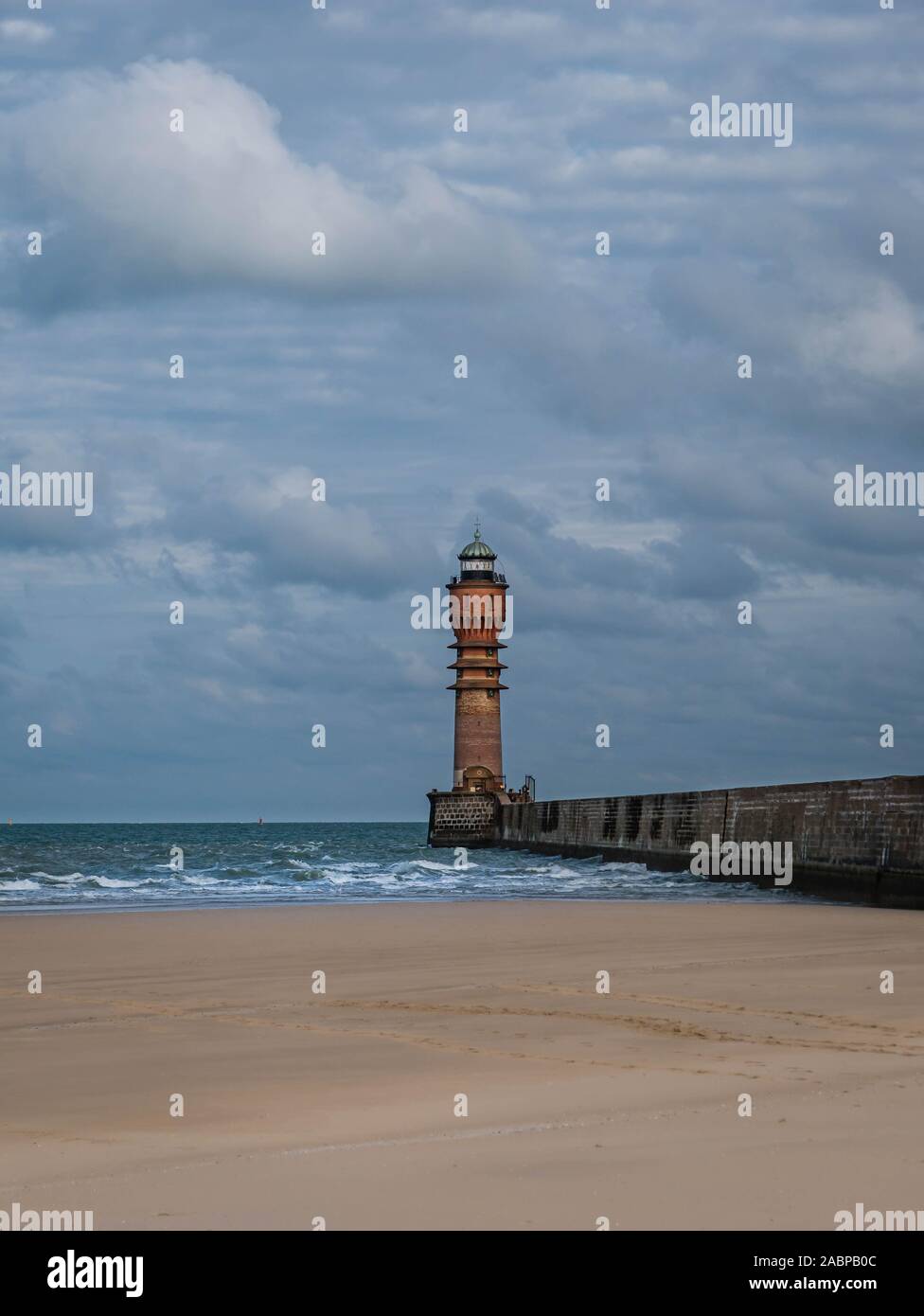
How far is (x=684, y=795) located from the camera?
1613 inches

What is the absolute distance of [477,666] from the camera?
200 ft

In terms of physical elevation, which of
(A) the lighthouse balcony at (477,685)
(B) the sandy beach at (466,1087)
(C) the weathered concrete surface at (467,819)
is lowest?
(C) the weathered concrete surface at (467,819)

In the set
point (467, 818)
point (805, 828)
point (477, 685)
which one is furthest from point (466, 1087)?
point (467, 818)

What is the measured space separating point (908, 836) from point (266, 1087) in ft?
60.3

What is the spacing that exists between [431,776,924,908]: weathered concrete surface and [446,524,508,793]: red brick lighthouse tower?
7623 mm

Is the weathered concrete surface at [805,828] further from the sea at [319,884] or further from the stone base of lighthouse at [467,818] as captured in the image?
the stone base of lighthouse at [467,818]

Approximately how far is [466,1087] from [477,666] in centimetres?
5402

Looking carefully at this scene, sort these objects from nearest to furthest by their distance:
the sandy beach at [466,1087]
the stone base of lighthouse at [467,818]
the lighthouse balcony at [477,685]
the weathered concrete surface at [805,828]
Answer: the sandy beach at [466,1087]
the weathered concrete surface at [805,828]
the lighthouse balcony at [477,685]
the stone base of lighthouse at [467,818]

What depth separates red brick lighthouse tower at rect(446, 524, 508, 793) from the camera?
6100 cm

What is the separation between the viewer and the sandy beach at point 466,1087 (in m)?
4.82

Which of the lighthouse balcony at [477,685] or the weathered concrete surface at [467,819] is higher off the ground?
the lighthouse balcony at [477,685]

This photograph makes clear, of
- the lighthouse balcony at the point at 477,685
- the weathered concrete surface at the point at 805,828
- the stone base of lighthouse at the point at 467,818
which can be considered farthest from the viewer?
the stone base of lighthouse at the point at 467,818

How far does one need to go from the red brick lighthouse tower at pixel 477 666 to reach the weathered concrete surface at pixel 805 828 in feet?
25.0

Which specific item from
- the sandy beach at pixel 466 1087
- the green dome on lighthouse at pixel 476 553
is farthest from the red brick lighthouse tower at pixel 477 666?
the sandy beach at pixel 466 1087
